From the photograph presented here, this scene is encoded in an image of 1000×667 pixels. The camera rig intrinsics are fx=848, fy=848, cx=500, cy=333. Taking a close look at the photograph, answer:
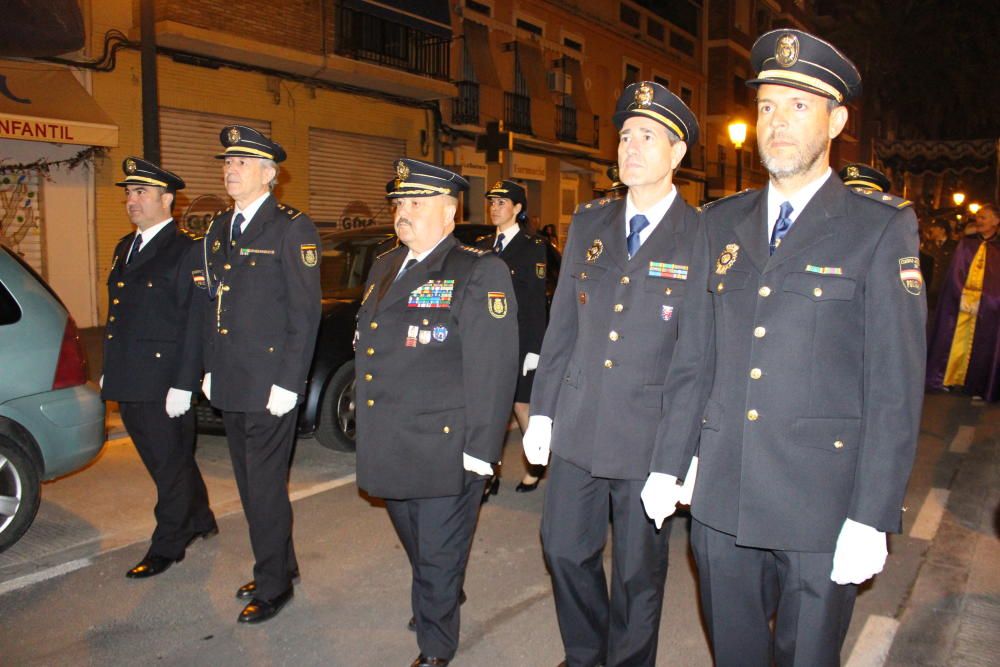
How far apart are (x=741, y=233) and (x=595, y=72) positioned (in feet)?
85.1


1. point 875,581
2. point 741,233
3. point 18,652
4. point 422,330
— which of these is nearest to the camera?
point 741,233

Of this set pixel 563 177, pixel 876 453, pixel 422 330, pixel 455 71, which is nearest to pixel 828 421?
pixel 876 453

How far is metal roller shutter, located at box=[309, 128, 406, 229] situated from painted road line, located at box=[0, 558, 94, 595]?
13.5 metres

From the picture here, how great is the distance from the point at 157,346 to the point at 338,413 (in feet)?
8.55

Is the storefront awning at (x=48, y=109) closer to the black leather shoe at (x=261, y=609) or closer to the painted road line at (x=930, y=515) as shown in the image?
the black leather shoe at (x=261, y=609)

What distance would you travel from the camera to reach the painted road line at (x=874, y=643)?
3688 millimetres

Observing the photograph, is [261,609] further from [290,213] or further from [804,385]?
[804,385]

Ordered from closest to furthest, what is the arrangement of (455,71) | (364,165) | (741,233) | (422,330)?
(741,233)
(422,330)
(364,165)
(455,71)

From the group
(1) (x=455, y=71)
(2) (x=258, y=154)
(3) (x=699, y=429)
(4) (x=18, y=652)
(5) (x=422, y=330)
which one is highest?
(1) (x=455, y=71)

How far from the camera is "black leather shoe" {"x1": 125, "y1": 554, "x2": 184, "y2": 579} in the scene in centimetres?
445

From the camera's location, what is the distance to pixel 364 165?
62.4 feet

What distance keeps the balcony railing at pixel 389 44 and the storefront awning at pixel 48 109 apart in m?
5.34

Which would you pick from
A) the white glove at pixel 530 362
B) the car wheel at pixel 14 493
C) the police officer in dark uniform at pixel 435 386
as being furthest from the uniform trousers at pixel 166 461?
the white glove at pixel 530 362

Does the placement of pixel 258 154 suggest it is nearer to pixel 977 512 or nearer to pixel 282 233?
pixel 282 233
